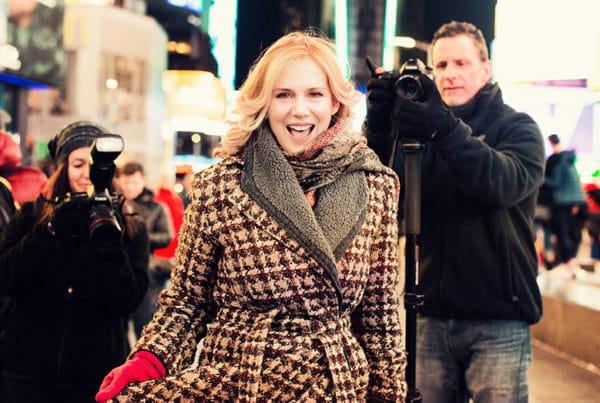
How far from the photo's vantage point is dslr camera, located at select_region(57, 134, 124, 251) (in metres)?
3.55

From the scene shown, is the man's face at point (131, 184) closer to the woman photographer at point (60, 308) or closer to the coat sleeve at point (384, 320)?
the woman photographer at point (60, 308)

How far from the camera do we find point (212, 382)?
2.63 m

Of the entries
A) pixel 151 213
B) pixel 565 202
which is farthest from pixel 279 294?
pixel 565 202

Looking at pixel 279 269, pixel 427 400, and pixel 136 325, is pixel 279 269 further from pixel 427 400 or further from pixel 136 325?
pixel 136 325

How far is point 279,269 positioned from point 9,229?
2012 millimetres

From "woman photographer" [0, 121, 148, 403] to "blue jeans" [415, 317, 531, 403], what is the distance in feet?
4.74

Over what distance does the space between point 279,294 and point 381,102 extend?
3.43 feet

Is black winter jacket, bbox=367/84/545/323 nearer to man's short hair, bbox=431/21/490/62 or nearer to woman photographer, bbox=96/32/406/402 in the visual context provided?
man's short hair, bbox=431/21/490/62

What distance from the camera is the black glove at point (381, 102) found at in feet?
10.6

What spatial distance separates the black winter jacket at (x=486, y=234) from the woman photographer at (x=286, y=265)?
72cm

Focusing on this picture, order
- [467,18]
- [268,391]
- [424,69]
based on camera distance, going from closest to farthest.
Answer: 1. [268,391]
2. [424,69]
3. [467,18]

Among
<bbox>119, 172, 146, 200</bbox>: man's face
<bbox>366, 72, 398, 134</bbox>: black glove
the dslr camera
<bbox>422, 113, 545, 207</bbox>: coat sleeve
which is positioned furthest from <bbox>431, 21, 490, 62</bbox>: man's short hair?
<bbox>119, 172, 146, 200</bbox>: man's face

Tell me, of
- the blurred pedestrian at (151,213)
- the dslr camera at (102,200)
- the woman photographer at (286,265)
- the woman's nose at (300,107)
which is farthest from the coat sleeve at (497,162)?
the blurred pedestrian at (151,213)

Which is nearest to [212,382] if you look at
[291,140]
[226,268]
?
[226,268]
